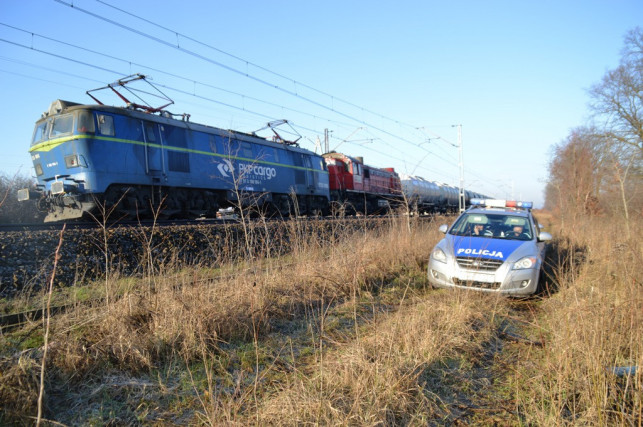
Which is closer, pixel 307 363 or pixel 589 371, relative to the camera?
pixel 589 371

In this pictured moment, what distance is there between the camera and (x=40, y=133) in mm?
10273

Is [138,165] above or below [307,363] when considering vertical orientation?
above

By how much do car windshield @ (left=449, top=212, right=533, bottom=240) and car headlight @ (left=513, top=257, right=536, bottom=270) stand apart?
3.01 feet

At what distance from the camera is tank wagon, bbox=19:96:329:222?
Result: 30.5 feet

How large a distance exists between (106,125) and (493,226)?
31.6 ft

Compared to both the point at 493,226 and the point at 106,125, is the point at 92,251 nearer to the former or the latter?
the point at 106,125

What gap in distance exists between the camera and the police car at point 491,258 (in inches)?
211

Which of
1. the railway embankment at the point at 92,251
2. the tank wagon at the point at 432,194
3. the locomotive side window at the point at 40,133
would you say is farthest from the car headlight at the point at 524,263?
the tank wagon at the point at 432,194

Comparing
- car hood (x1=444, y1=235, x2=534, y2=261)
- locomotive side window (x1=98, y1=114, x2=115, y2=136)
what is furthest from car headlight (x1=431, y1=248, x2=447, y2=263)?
locomotive side window (x1=98, y1=114, x2=115, y2=136)

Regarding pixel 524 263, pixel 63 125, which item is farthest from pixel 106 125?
pixel 524 263

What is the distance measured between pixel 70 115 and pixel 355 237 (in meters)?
7.99

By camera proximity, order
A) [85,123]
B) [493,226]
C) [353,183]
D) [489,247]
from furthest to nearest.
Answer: [353,183]
[85,123]
[493,226]
[489,247]

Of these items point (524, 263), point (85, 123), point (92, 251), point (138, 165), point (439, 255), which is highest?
point (85, 123)

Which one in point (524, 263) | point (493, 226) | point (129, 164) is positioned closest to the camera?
point (524, 263)
